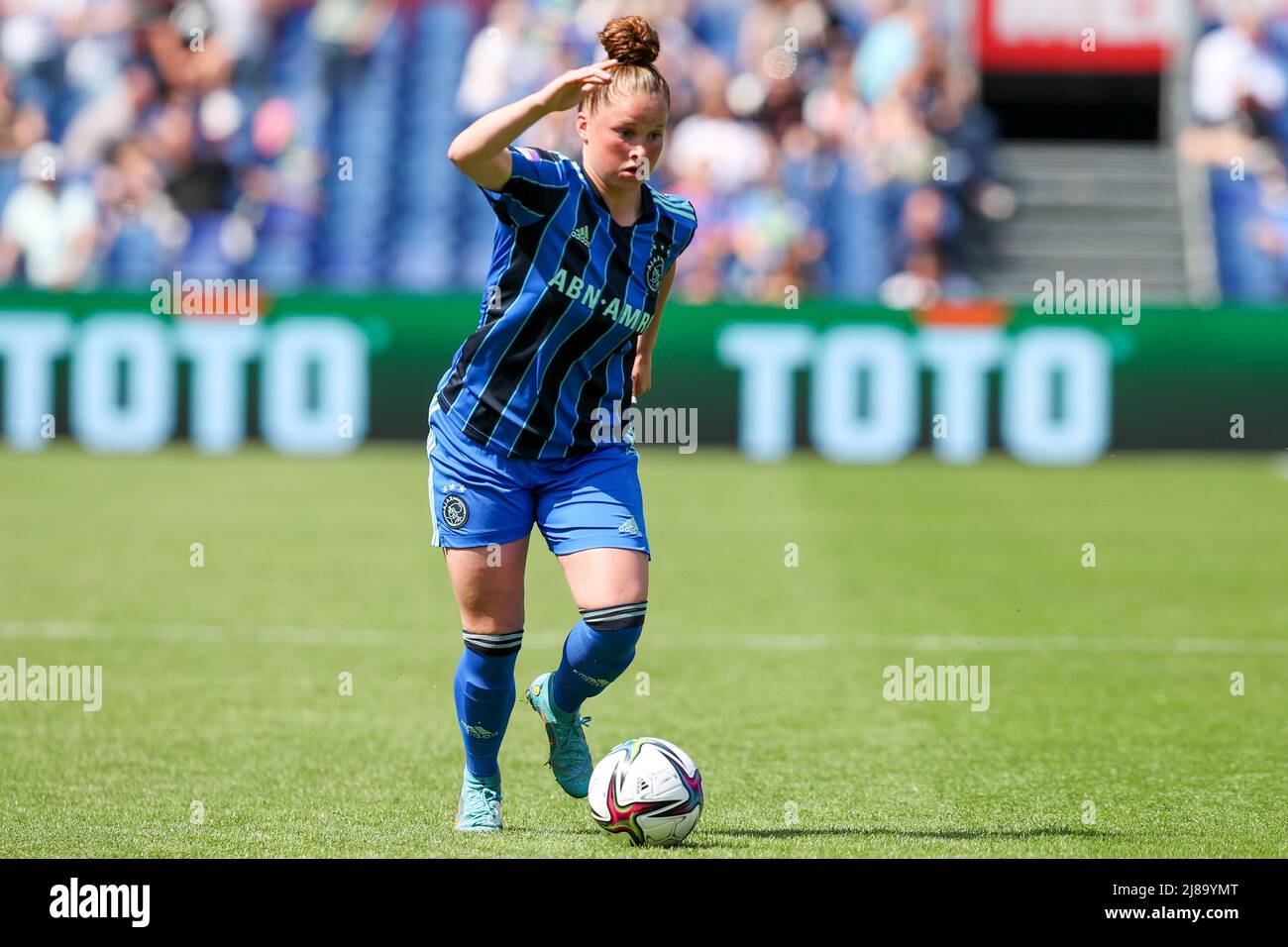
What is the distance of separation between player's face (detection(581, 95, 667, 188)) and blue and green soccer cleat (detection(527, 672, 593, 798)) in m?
1.67

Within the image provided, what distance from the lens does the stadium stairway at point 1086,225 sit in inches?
830

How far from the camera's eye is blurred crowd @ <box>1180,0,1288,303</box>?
2016cm

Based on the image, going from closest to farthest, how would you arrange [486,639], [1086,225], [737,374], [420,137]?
[486,639], [737,374], [1086,225], [420,137]

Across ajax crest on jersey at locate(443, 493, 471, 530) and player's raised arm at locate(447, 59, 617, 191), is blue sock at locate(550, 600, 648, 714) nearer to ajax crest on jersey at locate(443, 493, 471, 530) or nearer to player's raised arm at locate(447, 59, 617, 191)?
ajax crest on jersey at locate(443, 493, 471, 530)

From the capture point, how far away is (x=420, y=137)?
858 inches

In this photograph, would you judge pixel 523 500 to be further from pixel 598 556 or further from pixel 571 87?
pixel 571 87

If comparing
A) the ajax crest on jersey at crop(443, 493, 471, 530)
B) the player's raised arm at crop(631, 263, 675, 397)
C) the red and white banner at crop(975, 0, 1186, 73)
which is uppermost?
the red and white banner at crop(975, 0, 1186, 73)

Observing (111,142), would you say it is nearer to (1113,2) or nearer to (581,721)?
(1113,2)

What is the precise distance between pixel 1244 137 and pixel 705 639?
13.7 meters

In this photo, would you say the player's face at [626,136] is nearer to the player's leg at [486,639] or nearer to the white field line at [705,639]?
the player's leg at [486,639]

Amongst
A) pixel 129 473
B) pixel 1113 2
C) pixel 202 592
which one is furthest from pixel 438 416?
pixel 1113 2

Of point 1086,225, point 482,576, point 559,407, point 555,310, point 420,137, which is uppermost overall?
point 420,137

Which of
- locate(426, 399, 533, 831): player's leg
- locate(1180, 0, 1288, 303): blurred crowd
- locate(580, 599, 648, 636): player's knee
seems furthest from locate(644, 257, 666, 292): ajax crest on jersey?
locate(1180, 0, 1288, 303): blurred crowd

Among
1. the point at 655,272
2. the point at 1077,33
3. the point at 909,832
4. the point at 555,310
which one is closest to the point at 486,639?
the point at 555,310
